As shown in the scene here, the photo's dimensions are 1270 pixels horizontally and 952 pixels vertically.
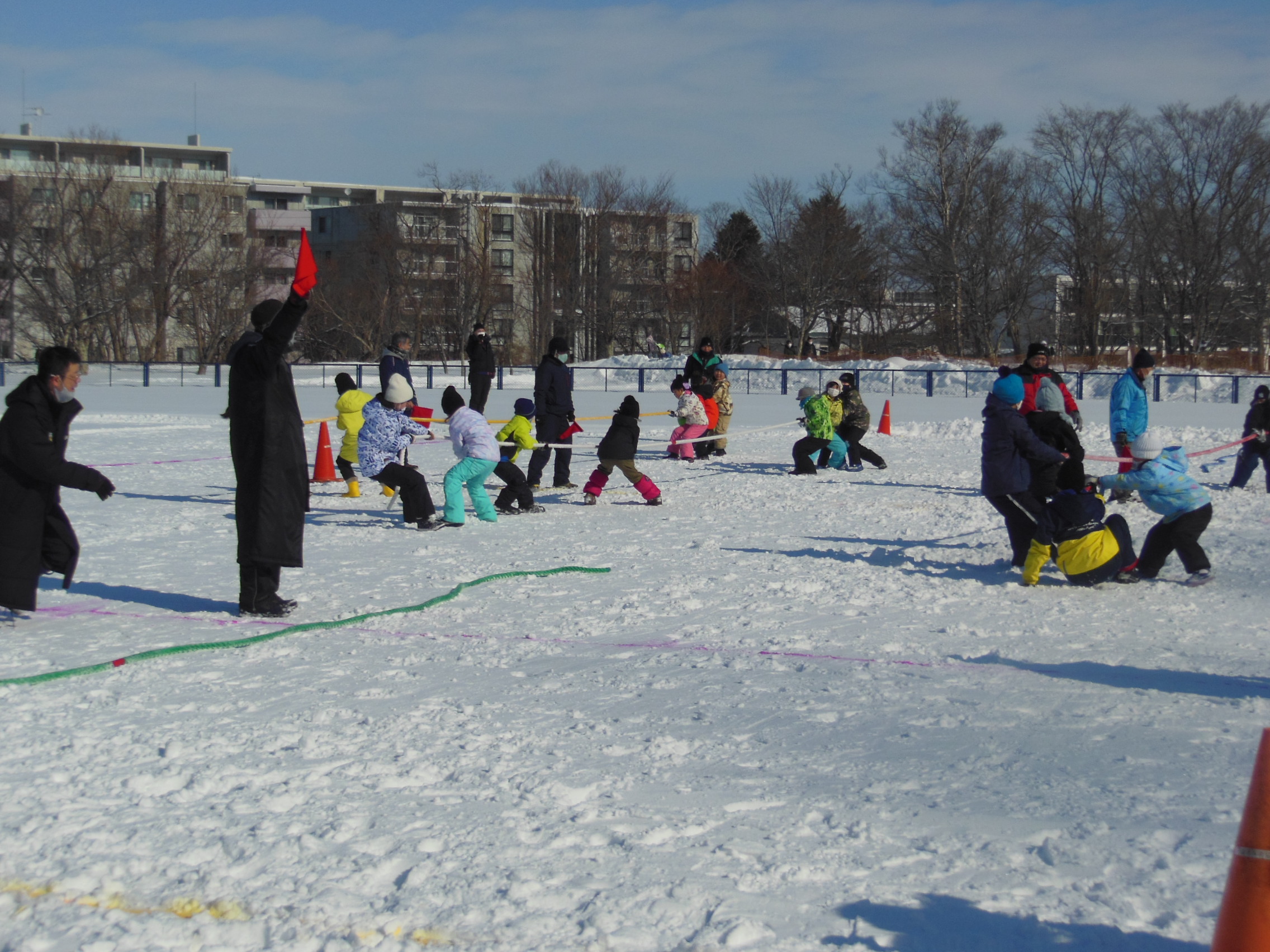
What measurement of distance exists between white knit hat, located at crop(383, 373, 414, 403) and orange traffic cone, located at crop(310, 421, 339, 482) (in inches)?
127

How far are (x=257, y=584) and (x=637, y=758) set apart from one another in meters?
Answer: 3.12

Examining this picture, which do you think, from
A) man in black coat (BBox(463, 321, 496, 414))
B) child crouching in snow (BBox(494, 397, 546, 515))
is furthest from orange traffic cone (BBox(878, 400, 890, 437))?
child crouching in snow (BBox(494, 397, 546, 515))

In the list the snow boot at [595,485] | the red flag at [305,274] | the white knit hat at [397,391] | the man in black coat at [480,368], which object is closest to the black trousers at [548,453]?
the snow boot at [595,485]

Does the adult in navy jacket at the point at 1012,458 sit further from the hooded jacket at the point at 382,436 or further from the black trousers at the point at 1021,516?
the hooded jacket at the point at 382,436

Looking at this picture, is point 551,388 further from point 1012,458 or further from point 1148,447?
point 1148,447

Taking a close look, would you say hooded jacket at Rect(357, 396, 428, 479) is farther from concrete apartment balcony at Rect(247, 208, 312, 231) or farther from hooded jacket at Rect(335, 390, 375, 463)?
concrete apartment balcony at Rect(247, 208, 312, 231)

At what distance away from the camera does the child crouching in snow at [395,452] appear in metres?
9.84

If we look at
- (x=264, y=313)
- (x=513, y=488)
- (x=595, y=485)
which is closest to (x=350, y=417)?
(x=513, y=488)

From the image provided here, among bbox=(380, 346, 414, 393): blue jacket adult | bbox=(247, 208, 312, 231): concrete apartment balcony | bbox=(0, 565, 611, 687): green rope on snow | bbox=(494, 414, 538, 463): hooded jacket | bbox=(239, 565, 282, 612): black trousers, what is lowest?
bbox=(0, 565, 611, 687): green rope on snow

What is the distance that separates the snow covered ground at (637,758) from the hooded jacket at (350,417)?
11.6ft

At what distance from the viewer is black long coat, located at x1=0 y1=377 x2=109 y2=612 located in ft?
19.3

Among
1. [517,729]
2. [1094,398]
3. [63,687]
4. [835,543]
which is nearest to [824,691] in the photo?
[517,729]

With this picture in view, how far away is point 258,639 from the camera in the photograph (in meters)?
5.86

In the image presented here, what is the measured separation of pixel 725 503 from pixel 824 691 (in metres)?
6.70
